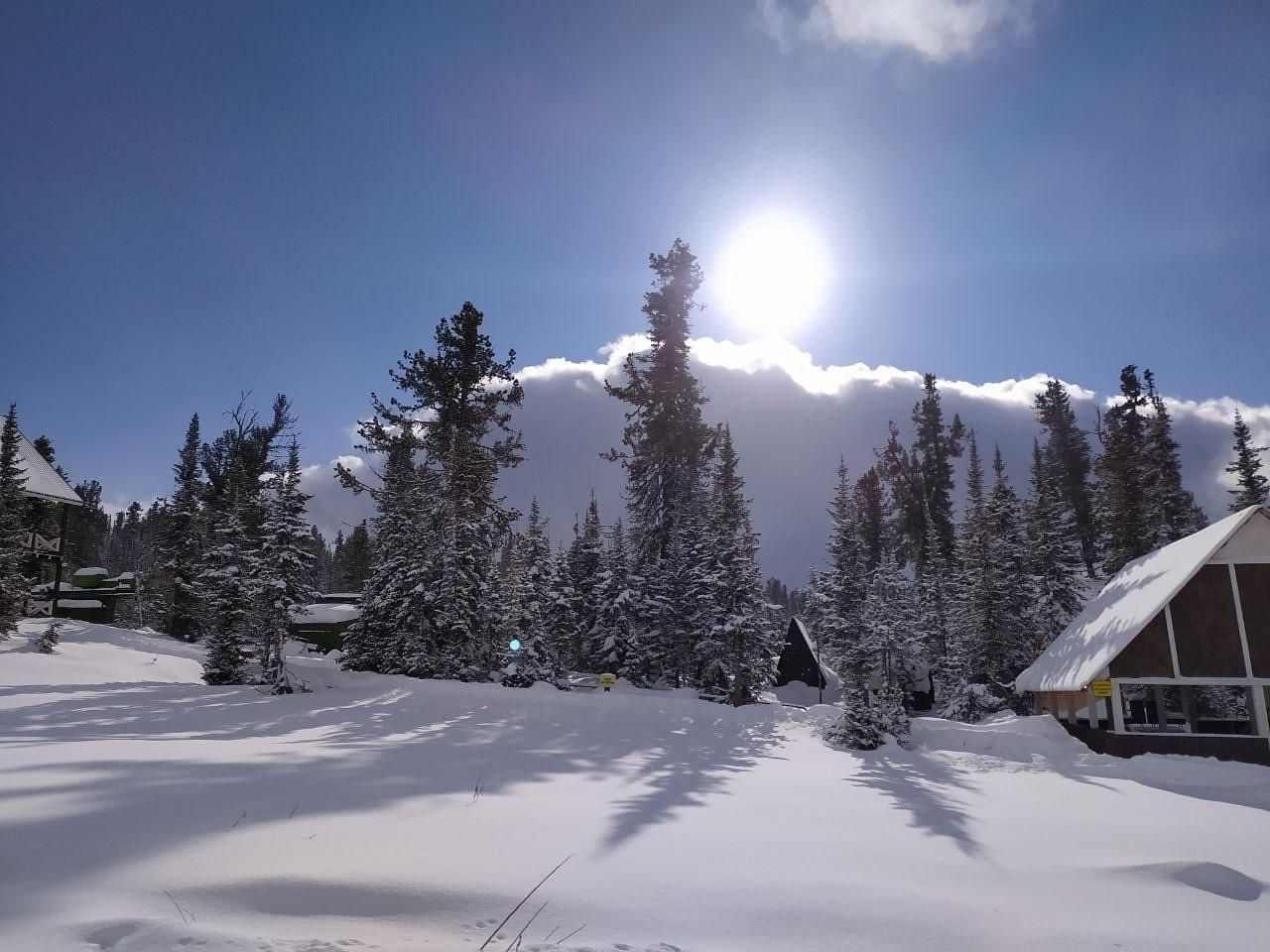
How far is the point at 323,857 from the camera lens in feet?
16.1

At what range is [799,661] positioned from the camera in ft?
153

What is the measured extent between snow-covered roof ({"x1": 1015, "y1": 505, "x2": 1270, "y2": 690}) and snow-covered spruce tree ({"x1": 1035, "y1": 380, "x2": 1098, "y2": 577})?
135 feet

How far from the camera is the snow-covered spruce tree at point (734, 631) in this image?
95.3 ft

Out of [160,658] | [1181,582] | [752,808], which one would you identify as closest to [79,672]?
[160,658]

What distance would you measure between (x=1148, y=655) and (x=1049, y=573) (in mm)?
15542

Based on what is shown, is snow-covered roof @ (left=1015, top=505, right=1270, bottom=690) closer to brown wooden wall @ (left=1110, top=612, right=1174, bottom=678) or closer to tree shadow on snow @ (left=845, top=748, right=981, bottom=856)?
brown wooden wall @ (left=1110, top=612, right=1174, bottom=678)

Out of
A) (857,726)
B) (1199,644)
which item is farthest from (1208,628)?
(857,726)

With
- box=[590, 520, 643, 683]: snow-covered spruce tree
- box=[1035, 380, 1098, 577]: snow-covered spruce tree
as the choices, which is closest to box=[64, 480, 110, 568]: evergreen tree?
box=[590, 520, 643, 683]: snow-covered spruce tree

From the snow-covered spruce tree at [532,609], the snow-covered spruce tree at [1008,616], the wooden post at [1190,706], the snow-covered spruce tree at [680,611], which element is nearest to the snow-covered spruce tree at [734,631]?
the snow-covered spruce tree at [680,611]

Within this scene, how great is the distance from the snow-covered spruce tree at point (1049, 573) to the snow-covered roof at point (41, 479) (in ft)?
146

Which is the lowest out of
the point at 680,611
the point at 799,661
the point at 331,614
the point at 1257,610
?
the point at 799,661

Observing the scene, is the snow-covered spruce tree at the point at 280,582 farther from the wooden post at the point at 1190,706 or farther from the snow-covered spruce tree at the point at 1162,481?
the snow-covered spruce tree at the point at 1162,481

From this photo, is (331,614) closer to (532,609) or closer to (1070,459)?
(532,609)

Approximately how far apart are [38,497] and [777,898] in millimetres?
38912
